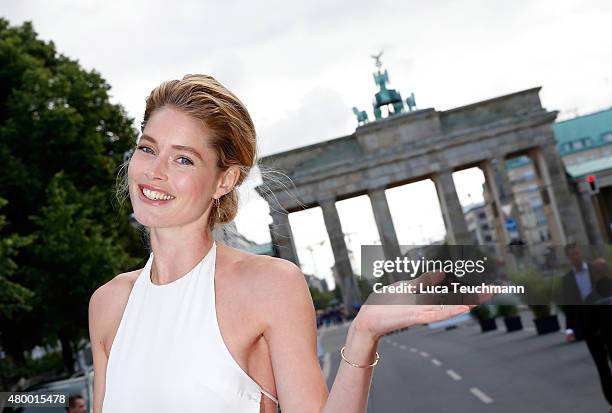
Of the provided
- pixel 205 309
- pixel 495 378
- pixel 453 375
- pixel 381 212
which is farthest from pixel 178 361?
pixel 381 212

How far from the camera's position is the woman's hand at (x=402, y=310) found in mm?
1990

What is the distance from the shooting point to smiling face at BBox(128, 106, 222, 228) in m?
2.56

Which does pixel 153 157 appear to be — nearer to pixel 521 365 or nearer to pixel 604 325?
pixel 604 325

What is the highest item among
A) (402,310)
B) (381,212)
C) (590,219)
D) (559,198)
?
(381,212)

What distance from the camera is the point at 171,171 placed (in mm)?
2562

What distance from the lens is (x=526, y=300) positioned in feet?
8.51

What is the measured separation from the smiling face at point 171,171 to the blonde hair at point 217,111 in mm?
23

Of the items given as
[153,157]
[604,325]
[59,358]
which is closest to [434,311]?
[153,157]

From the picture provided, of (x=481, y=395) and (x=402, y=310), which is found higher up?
(x=402, y=310)

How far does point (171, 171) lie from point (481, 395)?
38.9 feet

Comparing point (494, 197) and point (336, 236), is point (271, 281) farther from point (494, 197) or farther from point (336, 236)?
point (494, 197)

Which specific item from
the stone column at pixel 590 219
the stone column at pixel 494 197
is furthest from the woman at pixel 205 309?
the stone column at pixel 590 219

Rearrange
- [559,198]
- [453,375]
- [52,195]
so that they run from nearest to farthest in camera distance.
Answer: [453,375]
[52,195]
[559,198]

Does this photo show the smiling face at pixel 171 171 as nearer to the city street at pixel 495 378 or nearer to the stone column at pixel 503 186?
the city street at pixel 495 378
